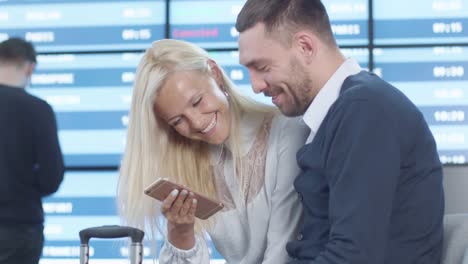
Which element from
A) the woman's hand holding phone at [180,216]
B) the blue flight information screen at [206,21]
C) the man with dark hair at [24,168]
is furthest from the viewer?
the blue flight information screen at [206,21]

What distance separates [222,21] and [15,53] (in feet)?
3.79

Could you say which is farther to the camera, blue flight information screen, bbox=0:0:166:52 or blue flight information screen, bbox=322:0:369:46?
blue flight information screen, bbox=0:0:166:52

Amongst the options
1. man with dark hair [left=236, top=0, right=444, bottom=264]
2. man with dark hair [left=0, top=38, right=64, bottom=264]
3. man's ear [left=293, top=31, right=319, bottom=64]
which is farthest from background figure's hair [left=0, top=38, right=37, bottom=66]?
→ man's ear [left=293, top=31, right=319, bottom=64]

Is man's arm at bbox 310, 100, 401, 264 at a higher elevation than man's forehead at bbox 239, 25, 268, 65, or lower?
lower

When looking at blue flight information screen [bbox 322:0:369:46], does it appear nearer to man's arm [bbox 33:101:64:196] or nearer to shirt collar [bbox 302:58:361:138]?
man's arm [bbox 33:101:64:196]

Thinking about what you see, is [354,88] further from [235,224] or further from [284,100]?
[235,224]

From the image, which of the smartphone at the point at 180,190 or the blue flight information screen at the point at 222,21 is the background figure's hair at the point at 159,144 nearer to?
the smartphone at the point at 180,190

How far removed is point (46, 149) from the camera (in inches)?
151

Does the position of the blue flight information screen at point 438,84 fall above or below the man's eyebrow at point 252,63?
below

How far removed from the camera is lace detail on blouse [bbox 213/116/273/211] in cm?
265

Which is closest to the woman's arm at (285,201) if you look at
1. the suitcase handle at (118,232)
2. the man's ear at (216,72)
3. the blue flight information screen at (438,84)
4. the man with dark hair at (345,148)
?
the man with dark hair at (345,148)

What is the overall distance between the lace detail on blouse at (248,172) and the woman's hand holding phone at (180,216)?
14 centimetres

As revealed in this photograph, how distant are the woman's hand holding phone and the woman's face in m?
0.24

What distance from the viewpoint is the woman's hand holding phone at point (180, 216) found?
95.9 inches
